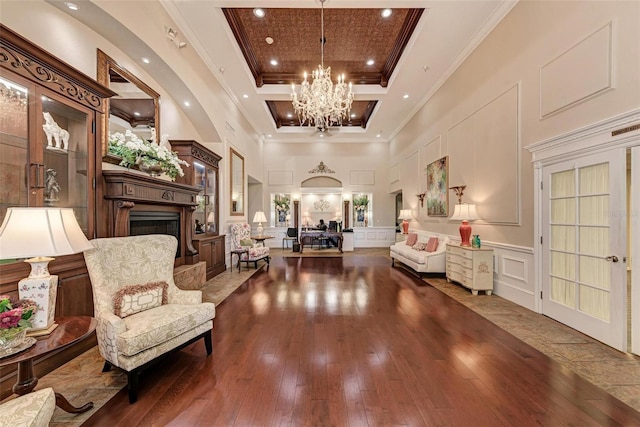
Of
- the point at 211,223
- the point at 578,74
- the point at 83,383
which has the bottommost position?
the point at 83,383

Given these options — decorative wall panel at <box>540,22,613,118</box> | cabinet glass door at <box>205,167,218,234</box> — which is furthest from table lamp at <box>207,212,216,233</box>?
decorative wall panel at <box>540,22,613,118</box>

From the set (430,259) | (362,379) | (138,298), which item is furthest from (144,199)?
(430,259)

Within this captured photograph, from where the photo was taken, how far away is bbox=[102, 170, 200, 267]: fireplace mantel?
291 centimetres

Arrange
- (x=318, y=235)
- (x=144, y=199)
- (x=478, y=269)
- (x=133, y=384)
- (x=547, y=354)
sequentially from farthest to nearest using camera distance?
(x=318, y=235) → (x=478, y=269) → (x=144, y=199) → (x=547, y=354) → (x=133, y=384)

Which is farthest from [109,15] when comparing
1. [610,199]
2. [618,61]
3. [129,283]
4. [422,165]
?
[422,165]

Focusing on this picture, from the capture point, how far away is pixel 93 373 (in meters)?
2.23

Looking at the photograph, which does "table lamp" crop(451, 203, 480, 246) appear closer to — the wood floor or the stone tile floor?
the stone tile floor

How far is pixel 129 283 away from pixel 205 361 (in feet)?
3.36

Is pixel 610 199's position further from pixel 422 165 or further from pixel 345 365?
pixel 422 165

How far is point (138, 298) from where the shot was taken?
2330mm

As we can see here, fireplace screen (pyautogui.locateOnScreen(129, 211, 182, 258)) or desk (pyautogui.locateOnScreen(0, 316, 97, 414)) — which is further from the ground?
fireplace screen (pyautogui.locateOnScreen(129, 211, 182, 258))

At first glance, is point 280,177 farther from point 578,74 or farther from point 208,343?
point 578,74

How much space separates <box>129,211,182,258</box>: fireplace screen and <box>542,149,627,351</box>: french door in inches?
217

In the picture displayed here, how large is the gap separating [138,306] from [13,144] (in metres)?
1.69
